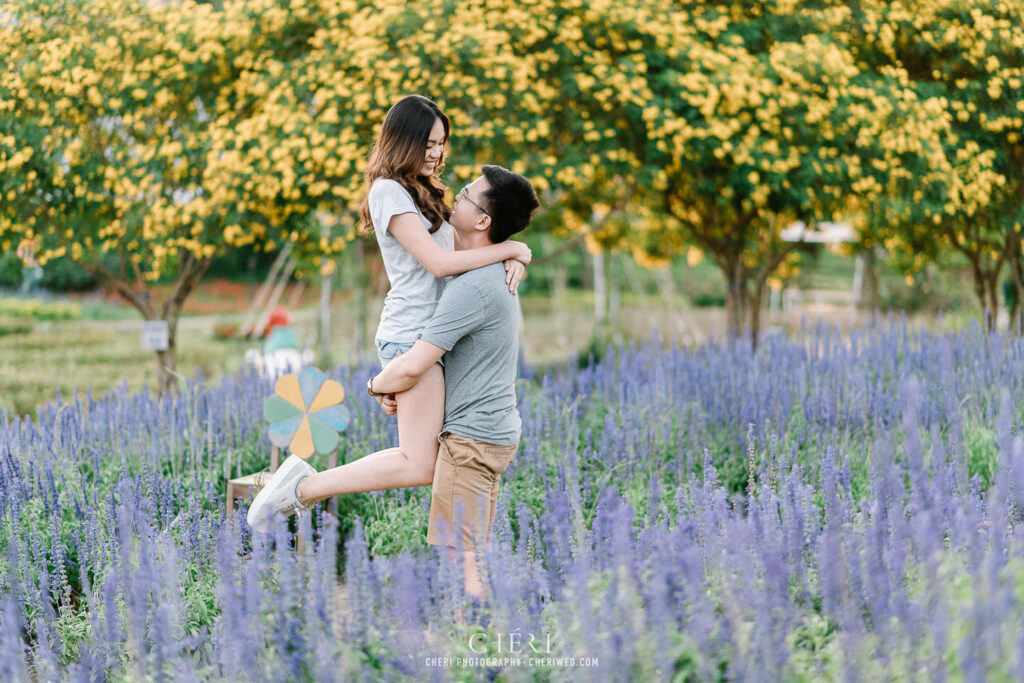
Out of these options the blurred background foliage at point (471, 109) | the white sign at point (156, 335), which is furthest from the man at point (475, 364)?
the white sign at point (156, 335)

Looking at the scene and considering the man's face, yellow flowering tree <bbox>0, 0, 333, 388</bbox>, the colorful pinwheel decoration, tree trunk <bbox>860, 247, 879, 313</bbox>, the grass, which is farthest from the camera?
tree trunk <bbox>860, 247, 879, 313</bbox>

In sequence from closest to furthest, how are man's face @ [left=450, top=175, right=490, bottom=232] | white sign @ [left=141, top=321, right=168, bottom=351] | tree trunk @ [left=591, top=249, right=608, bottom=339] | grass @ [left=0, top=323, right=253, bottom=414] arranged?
man's face @ [left=450, top=175, right=490, bottom=232], white sign @ [left=141, top=321, right=168, bottom=351], grass @ [left=0, top=323, right=253, bottom=414], tree trunk @ [left=591, top=249, right=608, bottom=339]

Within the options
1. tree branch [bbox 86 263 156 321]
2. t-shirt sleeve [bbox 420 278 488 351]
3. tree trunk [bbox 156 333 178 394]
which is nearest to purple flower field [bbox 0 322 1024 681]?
t-shirt sleeve [bbox 420 278 488 351]

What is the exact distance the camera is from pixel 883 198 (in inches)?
261

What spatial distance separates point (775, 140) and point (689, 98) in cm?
84

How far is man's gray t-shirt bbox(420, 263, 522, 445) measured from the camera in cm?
226

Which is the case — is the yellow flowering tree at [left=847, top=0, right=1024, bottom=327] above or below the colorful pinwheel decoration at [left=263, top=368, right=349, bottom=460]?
above

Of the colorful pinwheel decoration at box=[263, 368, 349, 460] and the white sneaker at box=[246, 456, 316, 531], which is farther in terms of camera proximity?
the colorful pinwheel decoration at box=[263, 368, 349, 460]

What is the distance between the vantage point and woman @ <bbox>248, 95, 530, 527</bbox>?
233 centimetres

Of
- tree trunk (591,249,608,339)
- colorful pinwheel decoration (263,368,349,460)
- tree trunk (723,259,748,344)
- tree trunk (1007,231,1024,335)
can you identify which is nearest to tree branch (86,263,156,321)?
colorful pinwheel decoration (263,368,349,460)

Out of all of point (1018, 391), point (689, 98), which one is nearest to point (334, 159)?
point (689, 98)

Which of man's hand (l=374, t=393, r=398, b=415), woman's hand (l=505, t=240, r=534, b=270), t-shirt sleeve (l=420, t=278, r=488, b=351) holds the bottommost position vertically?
man's hand (l=374, t=393, r=398, b=415)

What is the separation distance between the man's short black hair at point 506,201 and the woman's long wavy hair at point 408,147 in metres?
0.18

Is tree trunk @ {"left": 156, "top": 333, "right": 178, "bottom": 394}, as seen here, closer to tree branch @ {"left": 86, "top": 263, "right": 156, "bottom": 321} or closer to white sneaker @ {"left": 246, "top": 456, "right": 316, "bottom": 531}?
tree branch @ {"left": 86, "top": 263, "right": 156, "bottom": 321}
